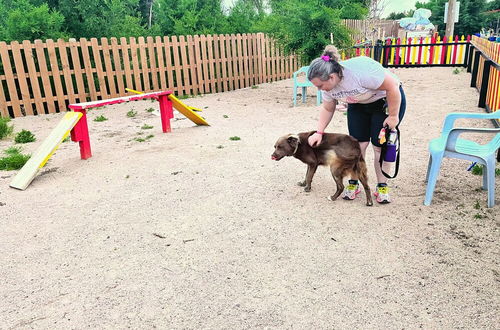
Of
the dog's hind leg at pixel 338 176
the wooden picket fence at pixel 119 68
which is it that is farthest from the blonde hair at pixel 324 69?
Result: the wooden picket fence at pixel 119 68

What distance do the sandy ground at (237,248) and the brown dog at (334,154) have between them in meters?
0.31

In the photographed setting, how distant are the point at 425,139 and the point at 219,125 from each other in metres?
3.77

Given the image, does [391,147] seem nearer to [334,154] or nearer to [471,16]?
[334,154]

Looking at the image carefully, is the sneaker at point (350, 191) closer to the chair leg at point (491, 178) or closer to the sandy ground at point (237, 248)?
the sandy ground at point (237, 248)

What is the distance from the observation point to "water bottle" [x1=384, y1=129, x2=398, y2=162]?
364 centimetres

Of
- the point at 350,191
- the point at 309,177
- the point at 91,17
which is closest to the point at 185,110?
the point at 309,177

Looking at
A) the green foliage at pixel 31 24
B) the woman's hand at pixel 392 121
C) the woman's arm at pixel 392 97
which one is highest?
the green foliage at pixel 31 24

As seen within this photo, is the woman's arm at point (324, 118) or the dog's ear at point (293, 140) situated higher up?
the woman's arm at point (324, 118)

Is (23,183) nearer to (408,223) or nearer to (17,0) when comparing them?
(408,223)

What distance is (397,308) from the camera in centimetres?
251

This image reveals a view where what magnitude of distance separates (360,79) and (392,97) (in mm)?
314

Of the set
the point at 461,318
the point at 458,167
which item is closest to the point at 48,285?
the point at 461,318

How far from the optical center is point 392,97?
3.43m

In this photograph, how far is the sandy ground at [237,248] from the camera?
2.55 meters
